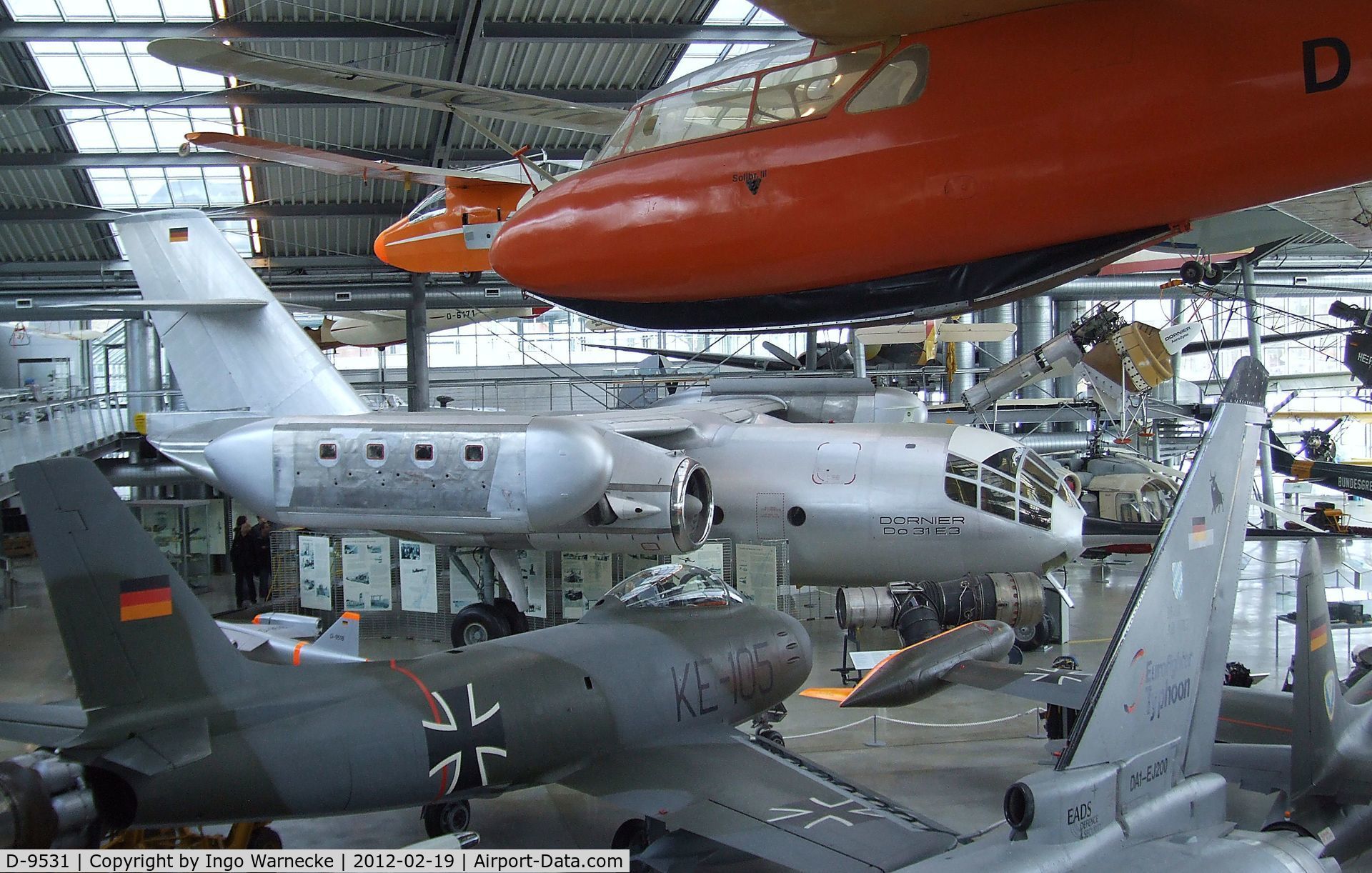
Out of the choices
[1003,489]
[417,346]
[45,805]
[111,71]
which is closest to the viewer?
[45,805]

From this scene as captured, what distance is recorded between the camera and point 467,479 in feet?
30.8

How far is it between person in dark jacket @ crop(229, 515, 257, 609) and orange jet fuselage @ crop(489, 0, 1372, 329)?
12.1 metres

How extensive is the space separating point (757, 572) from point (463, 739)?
5.28 m

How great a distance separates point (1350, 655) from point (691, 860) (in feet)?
28.8

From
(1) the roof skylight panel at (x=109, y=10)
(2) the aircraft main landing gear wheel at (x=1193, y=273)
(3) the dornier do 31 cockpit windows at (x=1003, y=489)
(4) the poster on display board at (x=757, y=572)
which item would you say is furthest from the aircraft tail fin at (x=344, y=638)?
(2) the aircraft main landing gear wheel at (x=1193, y=273)

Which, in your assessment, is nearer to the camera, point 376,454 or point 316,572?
point 376,454

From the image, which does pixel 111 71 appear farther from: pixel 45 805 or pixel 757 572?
pixel 45 805

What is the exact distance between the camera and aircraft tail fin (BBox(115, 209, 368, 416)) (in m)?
12.2

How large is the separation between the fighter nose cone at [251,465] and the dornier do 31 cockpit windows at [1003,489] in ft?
23.0

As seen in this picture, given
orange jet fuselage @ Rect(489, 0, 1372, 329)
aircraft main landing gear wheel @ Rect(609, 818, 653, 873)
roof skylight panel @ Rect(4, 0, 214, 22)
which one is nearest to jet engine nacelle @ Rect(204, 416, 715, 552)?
aircraft main landing gear wheel @ Rect(609, 818, 653, 873)

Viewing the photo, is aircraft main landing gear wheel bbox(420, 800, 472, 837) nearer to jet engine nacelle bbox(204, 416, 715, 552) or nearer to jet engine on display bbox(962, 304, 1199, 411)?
jet engine nacelle bbox(204, 416, 715, 552)

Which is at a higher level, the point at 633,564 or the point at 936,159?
the point at 936,159

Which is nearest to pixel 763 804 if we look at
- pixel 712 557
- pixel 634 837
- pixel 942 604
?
pixel 634 837

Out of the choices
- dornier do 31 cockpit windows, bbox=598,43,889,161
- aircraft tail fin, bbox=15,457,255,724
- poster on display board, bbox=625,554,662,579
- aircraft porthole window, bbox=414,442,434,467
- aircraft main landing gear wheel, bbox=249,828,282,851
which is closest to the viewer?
dornier do 31 cockpit windows, bbox=598,43,889,161
